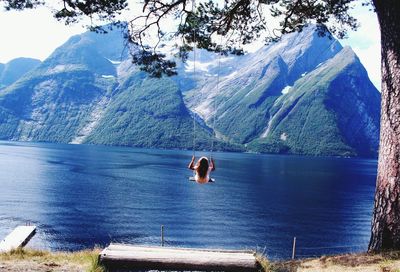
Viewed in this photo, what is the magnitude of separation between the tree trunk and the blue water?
29.0 meters

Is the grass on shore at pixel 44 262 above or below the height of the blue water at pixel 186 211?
above

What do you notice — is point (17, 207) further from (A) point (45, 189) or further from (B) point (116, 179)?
(B) point (116, 179)

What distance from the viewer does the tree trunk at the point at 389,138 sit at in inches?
390

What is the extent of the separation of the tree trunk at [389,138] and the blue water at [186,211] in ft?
95.3

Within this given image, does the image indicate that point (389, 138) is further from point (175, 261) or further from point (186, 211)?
point (186, 211)

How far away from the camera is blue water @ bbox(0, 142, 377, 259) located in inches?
2542

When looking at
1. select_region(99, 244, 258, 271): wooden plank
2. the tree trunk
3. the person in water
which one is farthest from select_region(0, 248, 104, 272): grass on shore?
the tree trunk

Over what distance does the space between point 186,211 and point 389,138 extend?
250 ft

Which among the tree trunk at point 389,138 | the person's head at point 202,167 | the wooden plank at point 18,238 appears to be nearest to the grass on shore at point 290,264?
the tree trunk at point 389,138

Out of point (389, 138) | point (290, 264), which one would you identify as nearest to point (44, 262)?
point (290, 264)

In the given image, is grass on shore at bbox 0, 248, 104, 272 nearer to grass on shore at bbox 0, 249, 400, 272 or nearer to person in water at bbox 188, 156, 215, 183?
grass on shore at bbox 0, 249, 400, 272

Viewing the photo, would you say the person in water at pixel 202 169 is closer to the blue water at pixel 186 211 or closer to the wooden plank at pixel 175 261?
the wooden plank at pixel 175 261

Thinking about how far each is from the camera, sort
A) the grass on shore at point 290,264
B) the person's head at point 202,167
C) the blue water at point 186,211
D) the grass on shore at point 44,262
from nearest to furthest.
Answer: the grass on shore at point 290,264 → the grass on shore at point 44,262 → the person's head at point 202,167 → the blue water at point 186,211

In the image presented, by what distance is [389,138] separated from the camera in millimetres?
10094
